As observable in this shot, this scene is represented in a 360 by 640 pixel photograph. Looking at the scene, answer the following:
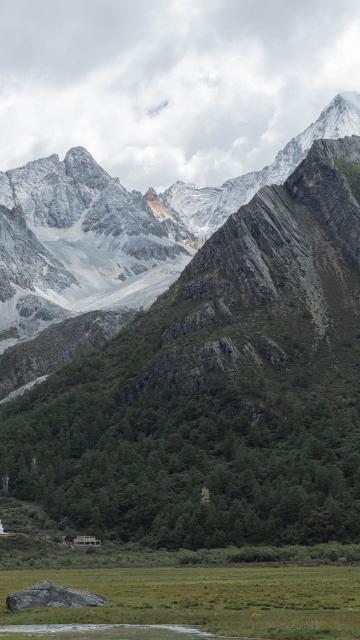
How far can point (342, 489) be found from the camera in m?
166

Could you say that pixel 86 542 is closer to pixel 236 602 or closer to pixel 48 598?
pixel 48 598

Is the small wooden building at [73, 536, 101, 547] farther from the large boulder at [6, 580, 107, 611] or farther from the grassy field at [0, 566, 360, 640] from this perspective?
the large boulder at [6, 580, 107, 611]

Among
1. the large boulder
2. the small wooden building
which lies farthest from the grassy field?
the small wooden building

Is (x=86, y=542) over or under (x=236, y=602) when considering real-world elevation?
under

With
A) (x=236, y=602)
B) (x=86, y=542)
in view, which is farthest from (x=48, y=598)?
(x=86, y=542)

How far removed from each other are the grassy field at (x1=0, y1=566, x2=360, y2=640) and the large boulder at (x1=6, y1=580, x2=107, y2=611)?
131cm

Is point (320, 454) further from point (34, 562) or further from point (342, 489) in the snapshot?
point (34, 562)

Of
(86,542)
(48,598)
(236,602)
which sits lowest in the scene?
(86,542)

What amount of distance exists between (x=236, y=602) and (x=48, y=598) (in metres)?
15.2

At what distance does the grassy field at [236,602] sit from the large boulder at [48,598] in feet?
4.29

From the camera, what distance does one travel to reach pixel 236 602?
71.9 metres

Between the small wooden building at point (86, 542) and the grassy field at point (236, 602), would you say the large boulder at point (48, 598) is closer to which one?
the grassy field at point (236, 602)

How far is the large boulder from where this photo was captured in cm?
7162

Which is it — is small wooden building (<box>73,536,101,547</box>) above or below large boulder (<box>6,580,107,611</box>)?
below
